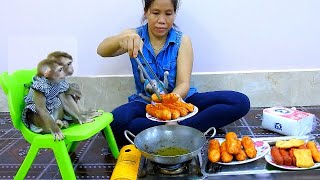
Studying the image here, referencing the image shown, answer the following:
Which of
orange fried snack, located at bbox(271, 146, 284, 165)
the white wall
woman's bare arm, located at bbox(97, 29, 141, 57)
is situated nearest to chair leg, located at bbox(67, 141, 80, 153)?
woman's bare arm, located at bbox(97, 29, 141, 57)

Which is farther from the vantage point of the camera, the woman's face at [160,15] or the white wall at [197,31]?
the white wall at [197,31]

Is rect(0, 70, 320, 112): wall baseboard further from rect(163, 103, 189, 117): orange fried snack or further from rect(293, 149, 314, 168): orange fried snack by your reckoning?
rect(293, 149, 314, 168): orange fried snack

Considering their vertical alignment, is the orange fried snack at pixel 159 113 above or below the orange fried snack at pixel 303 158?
above

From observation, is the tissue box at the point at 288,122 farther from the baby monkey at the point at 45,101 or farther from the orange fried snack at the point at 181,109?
the baby monkey at the point at 45,101

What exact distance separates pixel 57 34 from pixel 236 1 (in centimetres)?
95

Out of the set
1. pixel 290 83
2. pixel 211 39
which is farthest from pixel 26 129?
pixel 290 83

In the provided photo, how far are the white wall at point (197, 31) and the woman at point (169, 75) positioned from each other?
0.23 meters

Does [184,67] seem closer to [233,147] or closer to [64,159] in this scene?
[233,147]

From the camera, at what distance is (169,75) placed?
5.34ft

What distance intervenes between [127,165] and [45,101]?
347mm

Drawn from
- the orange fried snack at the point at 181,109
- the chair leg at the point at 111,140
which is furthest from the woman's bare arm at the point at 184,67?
the chair leg at the point at 111,140

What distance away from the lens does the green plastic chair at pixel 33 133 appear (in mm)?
1121

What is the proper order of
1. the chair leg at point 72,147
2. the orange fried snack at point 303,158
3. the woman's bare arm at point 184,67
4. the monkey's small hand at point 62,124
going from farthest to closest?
the woman's bare arm at point 184,67
the chair leg at point 72,147
the monkey's small hand at point 62,124
the orange fried snack at point 303,158

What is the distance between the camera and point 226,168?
114 centimetres
